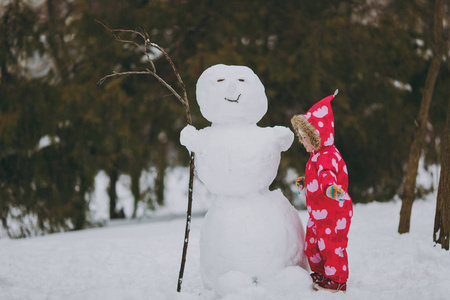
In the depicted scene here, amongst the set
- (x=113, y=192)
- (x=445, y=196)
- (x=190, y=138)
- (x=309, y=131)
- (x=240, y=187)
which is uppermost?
(x=309, y=131)

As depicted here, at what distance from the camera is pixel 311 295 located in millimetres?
2830

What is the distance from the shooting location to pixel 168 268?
403cm

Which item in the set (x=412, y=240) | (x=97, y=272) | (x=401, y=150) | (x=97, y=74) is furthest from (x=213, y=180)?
(x=401, y=150)

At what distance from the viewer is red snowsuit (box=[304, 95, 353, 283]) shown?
2.99m

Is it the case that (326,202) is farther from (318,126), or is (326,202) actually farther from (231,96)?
(231,96)

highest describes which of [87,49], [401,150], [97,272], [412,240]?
[87,49]

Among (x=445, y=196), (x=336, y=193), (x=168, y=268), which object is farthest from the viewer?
(x=168, y=268)

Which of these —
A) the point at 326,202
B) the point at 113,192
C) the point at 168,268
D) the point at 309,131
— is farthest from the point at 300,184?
the point at 113,192

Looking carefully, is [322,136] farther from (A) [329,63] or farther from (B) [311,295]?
(A) [329,63]

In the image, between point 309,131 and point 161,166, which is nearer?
point 309,131

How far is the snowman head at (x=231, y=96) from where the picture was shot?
307 cm

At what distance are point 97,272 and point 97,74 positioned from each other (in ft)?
10.5

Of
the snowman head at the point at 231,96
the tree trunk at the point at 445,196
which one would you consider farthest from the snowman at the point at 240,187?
A: the tree trunk at the point at 445,196

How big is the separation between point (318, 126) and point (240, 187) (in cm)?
65
